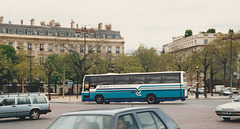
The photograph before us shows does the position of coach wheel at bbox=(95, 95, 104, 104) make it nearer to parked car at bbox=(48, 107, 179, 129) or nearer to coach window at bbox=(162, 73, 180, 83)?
coach window at bbox=(162, 73, 180, 83)

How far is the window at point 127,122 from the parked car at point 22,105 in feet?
50.3

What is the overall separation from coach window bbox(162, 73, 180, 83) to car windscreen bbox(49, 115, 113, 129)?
31.9 meters

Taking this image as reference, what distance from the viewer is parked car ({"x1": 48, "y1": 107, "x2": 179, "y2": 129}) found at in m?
6.02

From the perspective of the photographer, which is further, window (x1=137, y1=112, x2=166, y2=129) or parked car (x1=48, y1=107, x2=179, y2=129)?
window (x1=137, y1=112, x2=166, y2=129)

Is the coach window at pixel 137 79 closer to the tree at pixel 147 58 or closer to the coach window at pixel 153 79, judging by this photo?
the coach window at pixel 153 79

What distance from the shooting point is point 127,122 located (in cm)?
632

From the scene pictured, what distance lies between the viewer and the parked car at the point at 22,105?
2056 cm

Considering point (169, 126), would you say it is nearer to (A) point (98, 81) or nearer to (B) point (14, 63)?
(A) point (98, 81)

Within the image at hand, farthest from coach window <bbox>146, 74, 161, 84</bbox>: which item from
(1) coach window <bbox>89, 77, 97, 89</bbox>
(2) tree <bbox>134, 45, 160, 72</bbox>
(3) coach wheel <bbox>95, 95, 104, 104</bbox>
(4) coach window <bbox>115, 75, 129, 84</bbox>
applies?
(2) tree <bbox>134, 45, 160, 72</bbox>

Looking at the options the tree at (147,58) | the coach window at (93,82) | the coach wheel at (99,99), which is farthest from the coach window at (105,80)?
the tree at (147,58)

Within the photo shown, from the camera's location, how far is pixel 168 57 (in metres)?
84.1

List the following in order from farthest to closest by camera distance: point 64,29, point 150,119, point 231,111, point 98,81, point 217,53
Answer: point 64,29, point 217,53, point 98,81, point 231,111, point 150,119

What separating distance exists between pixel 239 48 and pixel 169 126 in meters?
91.7

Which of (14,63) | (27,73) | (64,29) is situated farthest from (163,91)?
(64,29)
